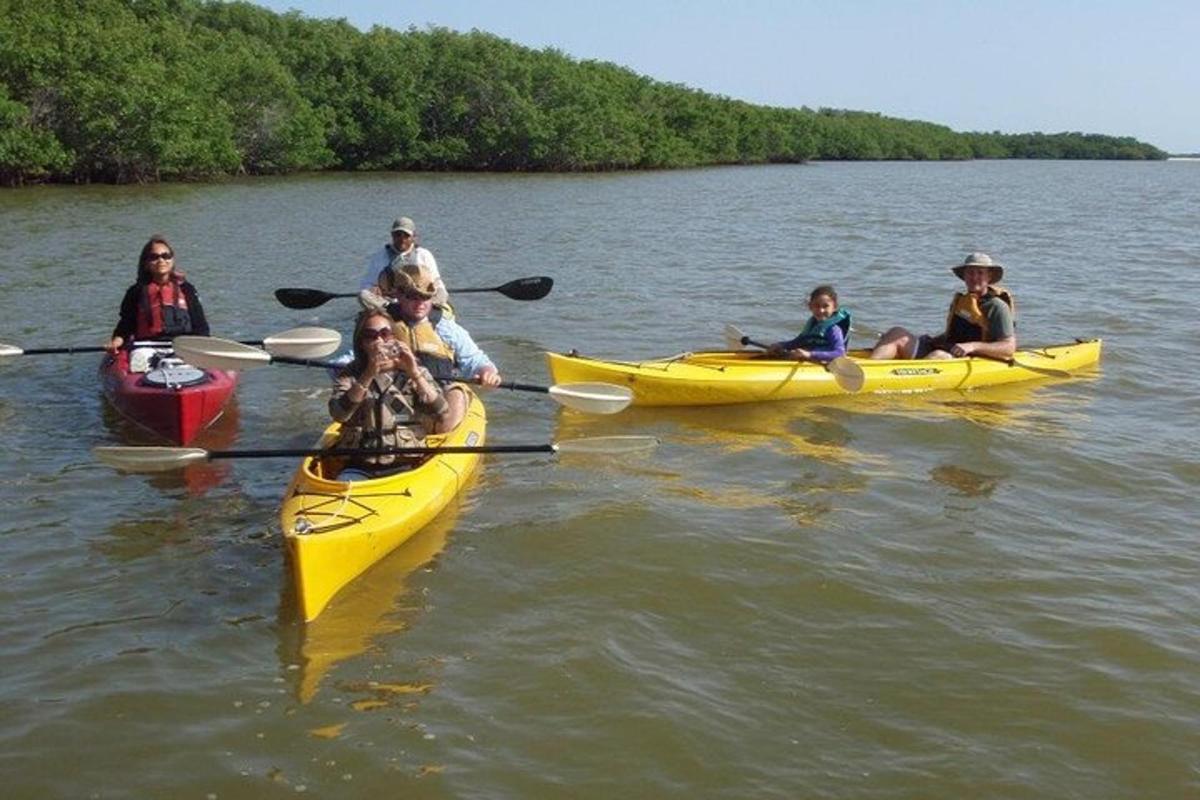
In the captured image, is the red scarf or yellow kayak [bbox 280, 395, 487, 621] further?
the red scarf

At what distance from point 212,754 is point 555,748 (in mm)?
1153

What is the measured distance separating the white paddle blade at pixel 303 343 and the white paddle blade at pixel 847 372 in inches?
140

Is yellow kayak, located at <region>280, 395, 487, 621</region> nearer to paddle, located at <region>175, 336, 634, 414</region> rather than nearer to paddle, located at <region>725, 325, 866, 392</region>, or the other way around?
paddle, located at <region>175, 336, 634, 414</region>

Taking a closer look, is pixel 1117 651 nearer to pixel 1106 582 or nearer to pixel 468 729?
pixel 1106 582

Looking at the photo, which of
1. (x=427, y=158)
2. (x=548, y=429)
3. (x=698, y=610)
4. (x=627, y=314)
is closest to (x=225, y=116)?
(x=427, y=158)

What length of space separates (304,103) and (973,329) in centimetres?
3806

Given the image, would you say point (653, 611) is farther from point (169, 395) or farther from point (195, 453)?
point (169, 395)

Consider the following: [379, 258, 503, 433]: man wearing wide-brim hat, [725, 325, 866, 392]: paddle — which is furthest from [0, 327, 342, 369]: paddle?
[725, 325, 866, 392]: paddle

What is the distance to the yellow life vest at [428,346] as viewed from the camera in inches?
261

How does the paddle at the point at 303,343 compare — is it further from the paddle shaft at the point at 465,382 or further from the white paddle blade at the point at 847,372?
the white paddle blade at the point at 847,372

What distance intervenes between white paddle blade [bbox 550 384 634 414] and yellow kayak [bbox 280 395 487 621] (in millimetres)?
784

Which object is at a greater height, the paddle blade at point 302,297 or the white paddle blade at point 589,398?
the paddle blade at point 302,297

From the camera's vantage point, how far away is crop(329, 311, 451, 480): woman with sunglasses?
5.58 metres

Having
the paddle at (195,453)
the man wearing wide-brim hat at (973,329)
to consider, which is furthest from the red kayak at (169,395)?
the man wearing wide-brim hat at (973,329)
